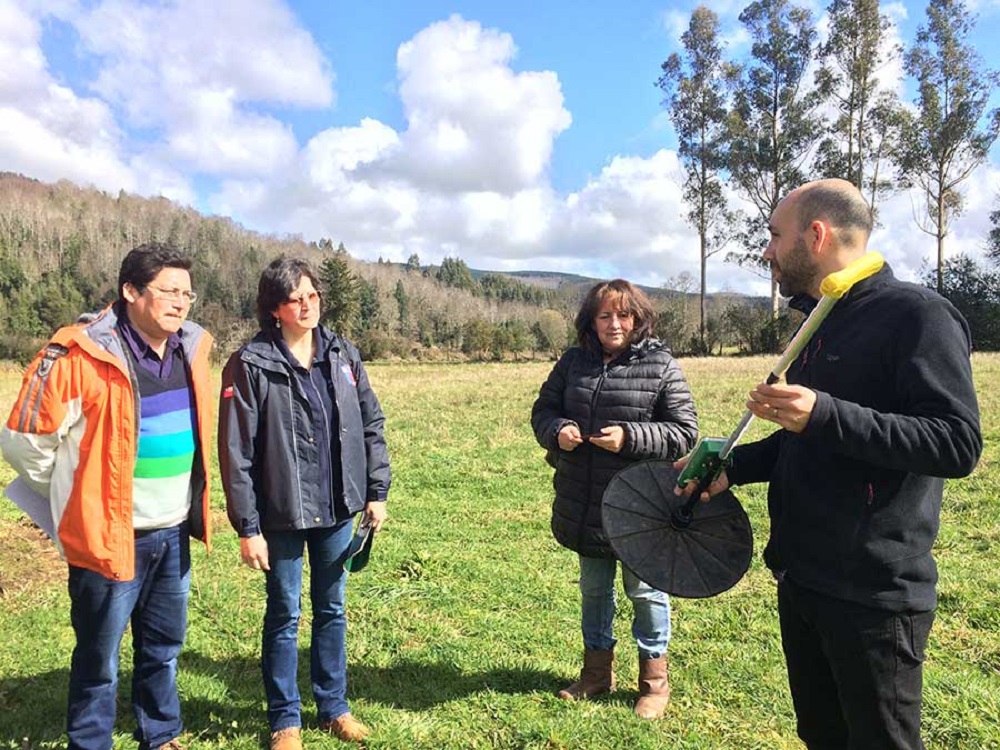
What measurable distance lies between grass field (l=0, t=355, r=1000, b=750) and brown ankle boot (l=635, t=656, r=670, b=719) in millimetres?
84

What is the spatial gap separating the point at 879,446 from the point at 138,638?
11.6 feet

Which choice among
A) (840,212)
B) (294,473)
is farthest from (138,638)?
(840,212)

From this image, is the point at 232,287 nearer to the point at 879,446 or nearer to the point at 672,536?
the point at 672,536

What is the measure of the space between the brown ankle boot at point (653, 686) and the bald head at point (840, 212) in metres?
2.73

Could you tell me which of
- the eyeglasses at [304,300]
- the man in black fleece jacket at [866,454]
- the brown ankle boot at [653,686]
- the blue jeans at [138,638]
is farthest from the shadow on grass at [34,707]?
the man in black fleece jacket at [866,454]

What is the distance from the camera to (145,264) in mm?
3275

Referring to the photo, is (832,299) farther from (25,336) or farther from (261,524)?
(25,336)

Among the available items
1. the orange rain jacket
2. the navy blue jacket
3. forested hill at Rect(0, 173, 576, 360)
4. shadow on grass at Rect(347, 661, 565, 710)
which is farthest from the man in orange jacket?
forested hill at Rect(0, 173, 576, 360)

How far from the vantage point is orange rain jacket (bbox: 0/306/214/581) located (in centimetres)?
303

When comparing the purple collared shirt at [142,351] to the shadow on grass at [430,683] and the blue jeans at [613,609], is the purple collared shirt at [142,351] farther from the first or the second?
the blue jeans at [613,609]

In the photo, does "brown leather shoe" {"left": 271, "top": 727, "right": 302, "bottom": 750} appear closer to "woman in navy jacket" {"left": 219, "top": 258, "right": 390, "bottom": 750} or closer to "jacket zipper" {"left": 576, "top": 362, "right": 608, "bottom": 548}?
"woman in navy jacket" {"left": 219, "top": 258, "right": 390, "bottom": 750}

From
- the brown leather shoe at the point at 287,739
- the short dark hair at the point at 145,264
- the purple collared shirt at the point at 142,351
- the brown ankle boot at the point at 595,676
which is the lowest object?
the brown leather shoe at the point at 287,739

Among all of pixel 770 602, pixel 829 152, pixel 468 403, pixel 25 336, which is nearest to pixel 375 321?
pixel 25 336

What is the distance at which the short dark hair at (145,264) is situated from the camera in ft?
10.7
